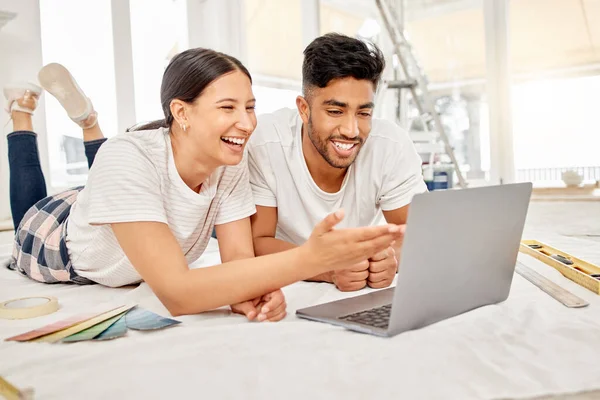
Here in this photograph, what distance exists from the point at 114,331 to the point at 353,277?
0.49 meters

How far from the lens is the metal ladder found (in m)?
3.24

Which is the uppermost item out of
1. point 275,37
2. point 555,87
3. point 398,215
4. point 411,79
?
point 275,37

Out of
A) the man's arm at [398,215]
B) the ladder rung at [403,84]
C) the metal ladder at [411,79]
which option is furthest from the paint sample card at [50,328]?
the ladder rung at [403,84]

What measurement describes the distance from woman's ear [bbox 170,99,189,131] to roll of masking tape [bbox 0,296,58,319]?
438mm

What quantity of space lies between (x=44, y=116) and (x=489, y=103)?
8.11 ft

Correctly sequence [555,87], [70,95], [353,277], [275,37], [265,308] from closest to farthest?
[265,308] → [353,277] → [70,95] → [555,87] → [275,37]

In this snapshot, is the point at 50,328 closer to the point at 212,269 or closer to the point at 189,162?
the point at 212,269

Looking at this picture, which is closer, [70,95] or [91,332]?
[91,332]

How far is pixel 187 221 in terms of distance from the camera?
3.81 feet

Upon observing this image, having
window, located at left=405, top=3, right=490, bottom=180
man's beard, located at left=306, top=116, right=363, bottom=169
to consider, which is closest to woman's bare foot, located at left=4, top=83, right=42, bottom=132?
man's beard, located at left=306, top=116, right=363, bottom=169

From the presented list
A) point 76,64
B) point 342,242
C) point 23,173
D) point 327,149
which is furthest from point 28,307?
point 76,64

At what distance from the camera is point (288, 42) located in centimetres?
373

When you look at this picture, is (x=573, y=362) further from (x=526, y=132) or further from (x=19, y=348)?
(x=526, y=132)

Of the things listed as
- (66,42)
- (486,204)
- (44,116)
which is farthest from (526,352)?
(66,42)
